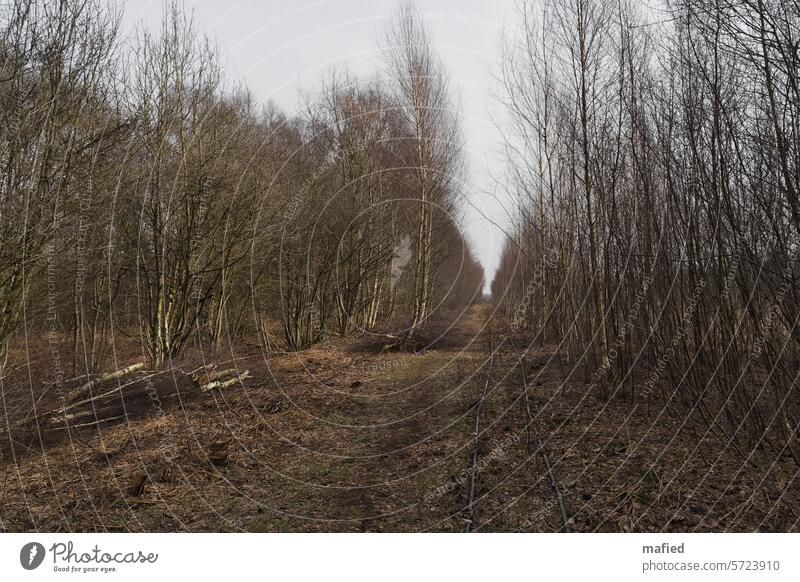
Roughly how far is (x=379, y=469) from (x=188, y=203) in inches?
323

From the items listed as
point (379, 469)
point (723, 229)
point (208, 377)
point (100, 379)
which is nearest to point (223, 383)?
point (208, 377)

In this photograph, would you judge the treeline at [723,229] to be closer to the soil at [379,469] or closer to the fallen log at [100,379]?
the soil at [379,469]

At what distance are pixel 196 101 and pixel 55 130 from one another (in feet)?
18.6

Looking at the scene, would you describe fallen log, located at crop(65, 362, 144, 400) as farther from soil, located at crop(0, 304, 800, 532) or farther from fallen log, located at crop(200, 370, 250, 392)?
fallen log, located at crop(200, 370, 250, 392)

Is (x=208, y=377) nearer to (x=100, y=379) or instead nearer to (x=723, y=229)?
(x=100, y=379)

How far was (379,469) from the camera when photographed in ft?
19.6

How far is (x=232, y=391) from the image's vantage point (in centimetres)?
920

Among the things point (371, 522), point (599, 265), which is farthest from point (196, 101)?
point (371, 522)

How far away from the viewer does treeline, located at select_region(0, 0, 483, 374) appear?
576cm

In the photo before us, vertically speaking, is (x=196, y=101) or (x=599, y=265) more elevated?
(x=196, y=101)

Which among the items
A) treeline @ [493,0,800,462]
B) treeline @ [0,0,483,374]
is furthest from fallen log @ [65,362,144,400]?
treeline @ [493,0,800,462]
